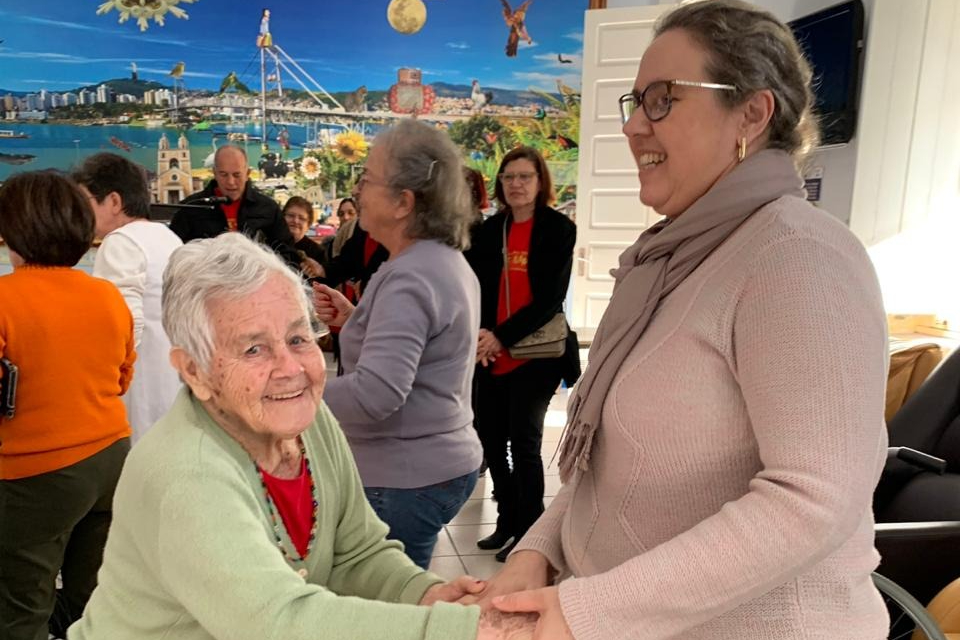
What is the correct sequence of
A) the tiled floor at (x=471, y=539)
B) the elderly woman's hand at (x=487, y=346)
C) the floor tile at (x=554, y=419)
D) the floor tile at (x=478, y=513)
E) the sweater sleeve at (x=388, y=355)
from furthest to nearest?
1. the floor tile at (x=554, y=419)
2. the floor tile at (x=478, y=513)
3. the tiled floor at (x=471, y=539)
4. the elderly woman's hand at (x=487, y=346)
5. the sweater sleeve at (x=388, y=355)

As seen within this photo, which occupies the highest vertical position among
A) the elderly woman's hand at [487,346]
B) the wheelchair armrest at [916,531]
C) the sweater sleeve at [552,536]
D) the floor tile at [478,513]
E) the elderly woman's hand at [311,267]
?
the elderly woman's hand at [311,267]

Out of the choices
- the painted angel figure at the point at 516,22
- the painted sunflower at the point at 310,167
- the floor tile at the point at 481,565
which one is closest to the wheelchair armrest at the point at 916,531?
the floor tile at the point at 481,565

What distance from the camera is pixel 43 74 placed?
6.07 meters

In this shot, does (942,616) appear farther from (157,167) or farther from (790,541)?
(157,167)

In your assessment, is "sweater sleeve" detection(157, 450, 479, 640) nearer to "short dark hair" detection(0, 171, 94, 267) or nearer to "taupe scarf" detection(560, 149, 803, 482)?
"taupe scarf" detection(560, 149, 803, 482)

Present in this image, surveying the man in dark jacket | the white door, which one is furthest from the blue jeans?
the white door

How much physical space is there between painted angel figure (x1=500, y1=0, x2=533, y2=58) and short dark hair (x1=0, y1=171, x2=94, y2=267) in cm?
485

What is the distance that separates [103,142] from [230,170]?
3.46 metres

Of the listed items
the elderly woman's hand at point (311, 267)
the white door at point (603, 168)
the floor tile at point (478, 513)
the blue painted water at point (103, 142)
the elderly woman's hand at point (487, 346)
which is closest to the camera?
the elderly woman's hand at point (487, 346)

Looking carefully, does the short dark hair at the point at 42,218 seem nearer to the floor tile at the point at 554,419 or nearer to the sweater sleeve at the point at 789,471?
the sweater sleeve at the point at 789,471

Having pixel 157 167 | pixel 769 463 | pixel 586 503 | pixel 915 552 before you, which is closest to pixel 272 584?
pixel 586 503

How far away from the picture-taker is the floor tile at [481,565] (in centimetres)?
291

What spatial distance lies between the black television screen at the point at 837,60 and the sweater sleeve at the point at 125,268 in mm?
2865

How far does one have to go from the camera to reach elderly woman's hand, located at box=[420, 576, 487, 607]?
1.13 meters
